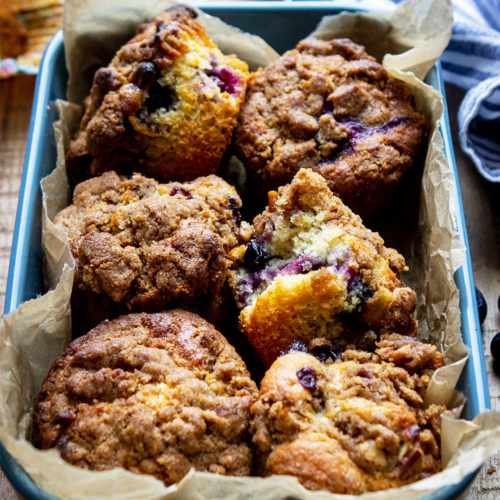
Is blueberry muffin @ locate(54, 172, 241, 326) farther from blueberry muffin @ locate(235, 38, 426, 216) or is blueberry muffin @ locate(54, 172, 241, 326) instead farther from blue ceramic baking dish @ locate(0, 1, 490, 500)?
blueberry muffin @ locate(235, 38, 426, 216)

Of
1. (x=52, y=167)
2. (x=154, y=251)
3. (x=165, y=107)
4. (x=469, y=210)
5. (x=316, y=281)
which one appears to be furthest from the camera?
(x=469, y=210)

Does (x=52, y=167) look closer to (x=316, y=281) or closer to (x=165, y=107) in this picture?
(x=165, y=107)

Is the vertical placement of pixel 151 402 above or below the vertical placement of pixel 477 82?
below

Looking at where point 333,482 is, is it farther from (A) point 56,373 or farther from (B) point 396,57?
(B) point 396,57

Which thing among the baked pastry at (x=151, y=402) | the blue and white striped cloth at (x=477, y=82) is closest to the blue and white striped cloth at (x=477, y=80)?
the blue and white striped cloth at (x=477, y=82)

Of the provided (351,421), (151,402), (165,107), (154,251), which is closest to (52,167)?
(165,107)
